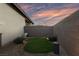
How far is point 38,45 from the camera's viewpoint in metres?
2.40

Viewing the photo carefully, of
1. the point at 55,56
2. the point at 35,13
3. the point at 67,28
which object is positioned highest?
the point at 35,13

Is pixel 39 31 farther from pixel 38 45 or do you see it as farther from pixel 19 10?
pixel 19 10

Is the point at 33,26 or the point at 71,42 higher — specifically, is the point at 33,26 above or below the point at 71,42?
above

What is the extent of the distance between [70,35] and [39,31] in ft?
1.20

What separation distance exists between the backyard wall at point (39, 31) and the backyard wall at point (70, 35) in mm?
141

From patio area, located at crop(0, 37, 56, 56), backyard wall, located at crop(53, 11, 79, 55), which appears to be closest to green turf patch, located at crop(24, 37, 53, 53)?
patio area, located at crop(0, 37, 56, 56)

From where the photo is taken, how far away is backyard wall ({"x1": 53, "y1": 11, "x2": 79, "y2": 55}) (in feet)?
7.65

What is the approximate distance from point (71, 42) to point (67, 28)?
16 cm

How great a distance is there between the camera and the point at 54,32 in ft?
8.00

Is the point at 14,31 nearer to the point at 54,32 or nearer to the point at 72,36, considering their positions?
the point at 54,32

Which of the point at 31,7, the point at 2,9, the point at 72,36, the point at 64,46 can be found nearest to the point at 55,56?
the point at 64,46

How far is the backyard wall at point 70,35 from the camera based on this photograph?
2.33 meters

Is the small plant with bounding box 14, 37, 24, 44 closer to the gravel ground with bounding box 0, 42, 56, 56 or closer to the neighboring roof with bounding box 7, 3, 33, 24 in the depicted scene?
the gravel ground with bounding box 0, 42, 56, 56

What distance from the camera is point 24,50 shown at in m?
2.40
